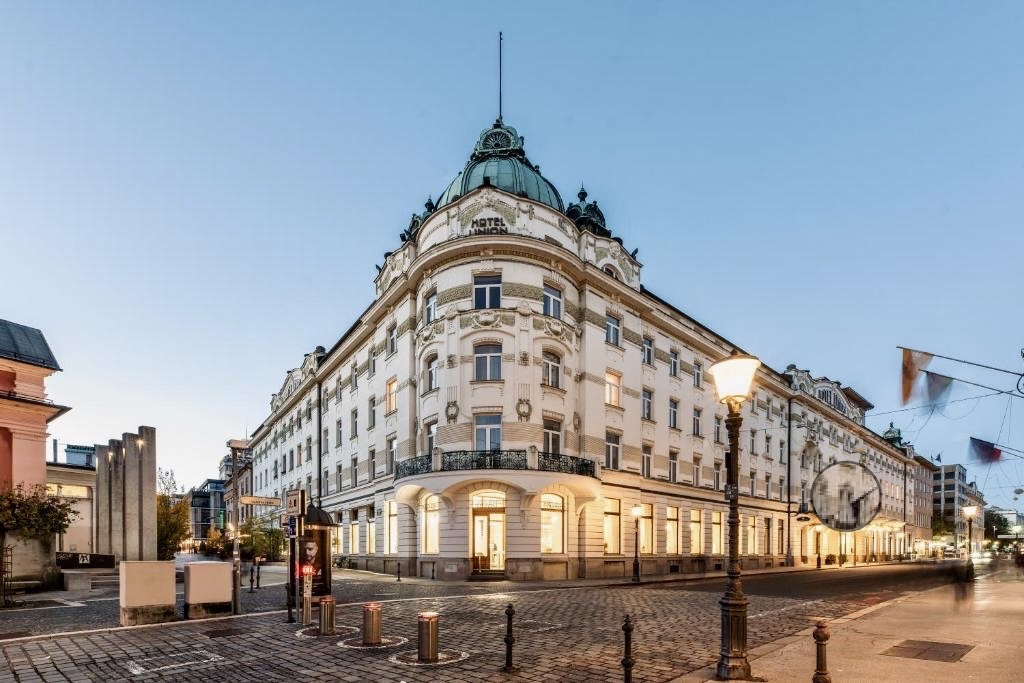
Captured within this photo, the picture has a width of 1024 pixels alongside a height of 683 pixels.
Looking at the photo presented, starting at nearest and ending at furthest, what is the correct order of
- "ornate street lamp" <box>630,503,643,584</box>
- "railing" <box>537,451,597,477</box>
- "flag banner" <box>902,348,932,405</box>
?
1. "flag banner" <box>902,348,932,405</box>
2. "railing" <box>537,451,597,477</box>
3. "ornate street lamp" <box>630,503,643,584</box>

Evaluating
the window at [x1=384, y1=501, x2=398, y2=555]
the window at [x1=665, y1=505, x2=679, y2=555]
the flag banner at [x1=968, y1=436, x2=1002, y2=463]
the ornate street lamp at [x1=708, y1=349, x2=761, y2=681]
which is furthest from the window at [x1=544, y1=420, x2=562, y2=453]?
the ornate street lamp at [x1=708, y1=349, x2=761, y2=681]

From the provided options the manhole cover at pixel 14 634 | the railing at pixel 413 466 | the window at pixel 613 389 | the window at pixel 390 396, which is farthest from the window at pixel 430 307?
the manhole cover at pixel 14 634

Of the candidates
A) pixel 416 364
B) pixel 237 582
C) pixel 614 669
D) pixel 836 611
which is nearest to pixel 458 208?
pixel 416 364

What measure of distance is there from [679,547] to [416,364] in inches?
752

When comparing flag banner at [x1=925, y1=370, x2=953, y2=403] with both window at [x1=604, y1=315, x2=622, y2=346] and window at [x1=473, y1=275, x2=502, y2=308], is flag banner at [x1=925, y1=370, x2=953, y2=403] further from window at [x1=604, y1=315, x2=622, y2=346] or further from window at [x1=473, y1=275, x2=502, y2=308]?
window at [x1=604, y1=315, x2=622, y2=346]

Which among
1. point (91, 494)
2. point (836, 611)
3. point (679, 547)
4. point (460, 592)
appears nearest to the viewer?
point (836, 611)

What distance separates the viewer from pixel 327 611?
12.9 meters

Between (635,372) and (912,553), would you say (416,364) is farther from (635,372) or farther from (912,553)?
(912,553)

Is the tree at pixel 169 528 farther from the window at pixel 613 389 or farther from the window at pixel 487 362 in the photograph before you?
the window at pixel 613 389

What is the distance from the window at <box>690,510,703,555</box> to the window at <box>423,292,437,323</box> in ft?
67.5

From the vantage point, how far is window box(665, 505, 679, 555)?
37.1 meters

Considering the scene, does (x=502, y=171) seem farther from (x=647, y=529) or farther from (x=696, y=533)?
(x=696, y=533)

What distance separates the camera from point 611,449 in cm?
3319

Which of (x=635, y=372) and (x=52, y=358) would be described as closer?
(x=52, y=358)
